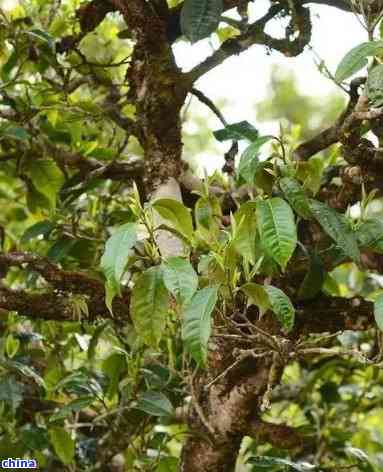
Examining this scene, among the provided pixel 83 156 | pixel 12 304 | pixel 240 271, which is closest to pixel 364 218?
pixel 240 271

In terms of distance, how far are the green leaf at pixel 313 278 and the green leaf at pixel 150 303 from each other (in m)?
0.24

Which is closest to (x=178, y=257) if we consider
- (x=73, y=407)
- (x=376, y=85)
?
(x=376, y=85)

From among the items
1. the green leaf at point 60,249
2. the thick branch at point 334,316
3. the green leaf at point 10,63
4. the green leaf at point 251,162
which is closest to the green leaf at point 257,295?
the green leaf at point 251,162

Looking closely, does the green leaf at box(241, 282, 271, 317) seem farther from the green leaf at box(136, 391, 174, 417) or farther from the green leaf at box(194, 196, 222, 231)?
the green leaf at box(136, 391, 174, 417)

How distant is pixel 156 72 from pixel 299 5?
0.21 meters

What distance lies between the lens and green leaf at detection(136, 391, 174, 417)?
1.06 meters

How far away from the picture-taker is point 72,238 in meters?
1.24

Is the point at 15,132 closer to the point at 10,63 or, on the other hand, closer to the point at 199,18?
the point at 10,63

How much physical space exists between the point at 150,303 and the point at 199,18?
38 centimetres

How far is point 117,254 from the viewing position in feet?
2.46

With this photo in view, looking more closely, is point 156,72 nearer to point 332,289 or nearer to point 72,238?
point 72,238

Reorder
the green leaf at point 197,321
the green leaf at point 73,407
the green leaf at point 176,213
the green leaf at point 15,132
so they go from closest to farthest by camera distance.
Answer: the green leaf at point 197,321 → the green leaf at point 176,213 → the green leaf at point 73,407 → the green leaf at point 15,132

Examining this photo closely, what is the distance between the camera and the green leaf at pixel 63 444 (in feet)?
3.86

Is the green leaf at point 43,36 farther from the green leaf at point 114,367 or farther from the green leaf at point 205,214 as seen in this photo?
the green leaf at point 114,367
